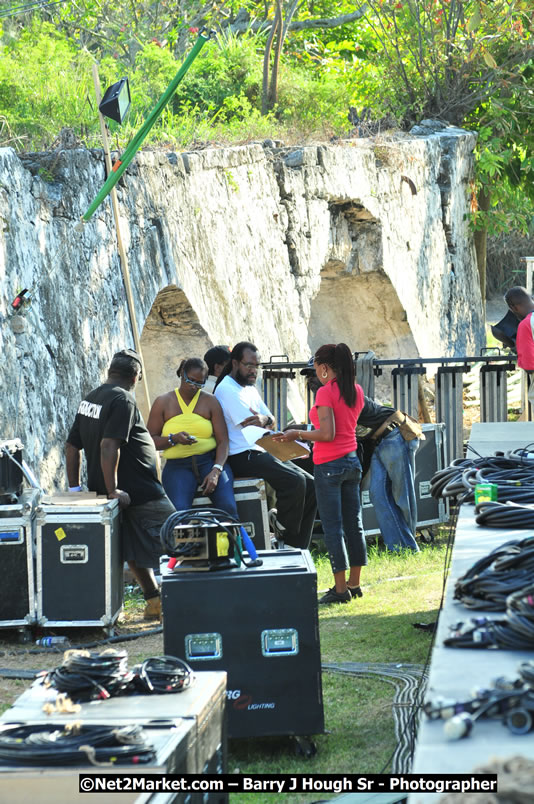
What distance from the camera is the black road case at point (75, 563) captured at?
6.06 metres

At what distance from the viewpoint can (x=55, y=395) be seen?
23.6 feet

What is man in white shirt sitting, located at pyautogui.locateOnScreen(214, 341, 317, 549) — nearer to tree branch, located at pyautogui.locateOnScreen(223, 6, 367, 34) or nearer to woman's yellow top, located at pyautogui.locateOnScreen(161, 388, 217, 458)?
woman's yellow top, located at pyautogui.locateOnScreen(161, 388, 217, 458)

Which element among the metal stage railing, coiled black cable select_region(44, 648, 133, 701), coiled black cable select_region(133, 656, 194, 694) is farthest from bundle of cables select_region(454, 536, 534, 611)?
the metal stage railing

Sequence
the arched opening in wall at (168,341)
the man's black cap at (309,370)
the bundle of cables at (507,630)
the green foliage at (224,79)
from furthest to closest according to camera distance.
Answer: the green foliage at (224,79) → the arched opening in wall at (168,341) → the man's black cap at (309,370) → the bundle of cables at (507,630)

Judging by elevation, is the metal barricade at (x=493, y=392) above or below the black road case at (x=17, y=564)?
above

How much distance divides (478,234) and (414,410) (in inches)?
346

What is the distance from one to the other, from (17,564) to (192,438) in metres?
1.48

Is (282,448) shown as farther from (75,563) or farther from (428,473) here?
(428,473)

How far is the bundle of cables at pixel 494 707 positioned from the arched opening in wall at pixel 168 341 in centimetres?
741

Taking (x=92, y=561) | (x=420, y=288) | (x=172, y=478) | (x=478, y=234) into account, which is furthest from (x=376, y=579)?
(x=478, y=234)

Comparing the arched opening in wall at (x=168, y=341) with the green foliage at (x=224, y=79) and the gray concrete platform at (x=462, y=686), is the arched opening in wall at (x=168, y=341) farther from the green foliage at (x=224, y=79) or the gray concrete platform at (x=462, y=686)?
the gray concrete platform at (x=462, y=686)

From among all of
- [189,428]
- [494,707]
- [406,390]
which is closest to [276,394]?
[406,390]

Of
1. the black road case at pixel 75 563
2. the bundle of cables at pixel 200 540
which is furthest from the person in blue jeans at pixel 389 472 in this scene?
the bundle of cables at pixel 200 540

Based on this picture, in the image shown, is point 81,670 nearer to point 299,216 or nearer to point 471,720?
point 471,720
